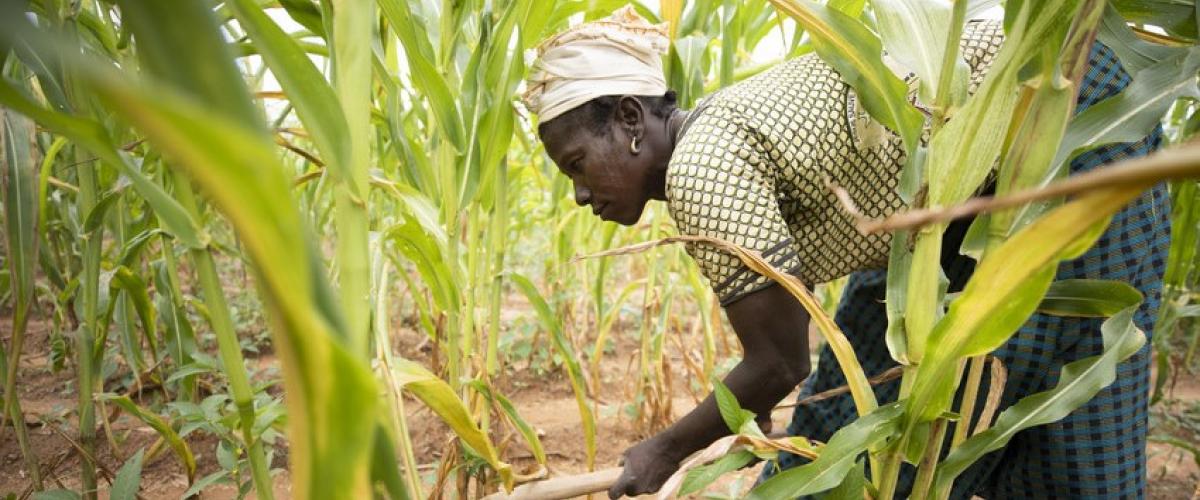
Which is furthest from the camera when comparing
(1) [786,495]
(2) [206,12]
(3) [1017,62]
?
(1) [786,495]

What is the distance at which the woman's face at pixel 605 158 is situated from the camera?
46.3 inches

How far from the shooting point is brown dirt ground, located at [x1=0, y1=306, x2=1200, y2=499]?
153 cm

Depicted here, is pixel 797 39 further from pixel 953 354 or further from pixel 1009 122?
pixel 953 354

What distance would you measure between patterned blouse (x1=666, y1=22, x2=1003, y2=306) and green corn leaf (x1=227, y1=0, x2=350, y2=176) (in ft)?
1.97

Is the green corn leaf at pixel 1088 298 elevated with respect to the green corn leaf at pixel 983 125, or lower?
lower

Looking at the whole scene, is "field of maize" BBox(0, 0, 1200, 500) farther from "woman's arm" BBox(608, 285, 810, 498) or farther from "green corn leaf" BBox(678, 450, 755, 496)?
"woman's arm" BBox(608, 285, 810, 498)

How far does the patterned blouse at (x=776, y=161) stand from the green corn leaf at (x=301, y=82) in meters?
0.60

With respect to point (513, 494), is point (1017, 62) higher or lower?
higher

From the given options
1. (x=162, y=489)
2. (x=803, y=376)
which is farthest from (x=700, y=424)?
(x=162, y=489)

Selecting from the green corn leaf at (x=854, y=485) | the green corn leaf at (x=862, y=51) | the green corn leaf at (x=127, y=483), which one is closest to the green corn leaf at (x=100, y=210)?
the green corn leaf at (x=127, y=483)

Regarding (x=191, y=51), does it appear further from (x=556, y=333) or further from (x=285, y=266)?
(x=556, y=333)

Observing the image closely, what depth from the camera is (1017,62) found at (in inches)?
23.9

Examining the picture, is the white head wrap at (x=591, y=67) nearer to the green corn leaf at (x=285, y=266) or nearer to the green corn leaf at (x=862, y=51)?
the green corn leaf at (x=862, y=51)

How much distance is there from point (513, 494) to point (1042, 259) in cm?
77
